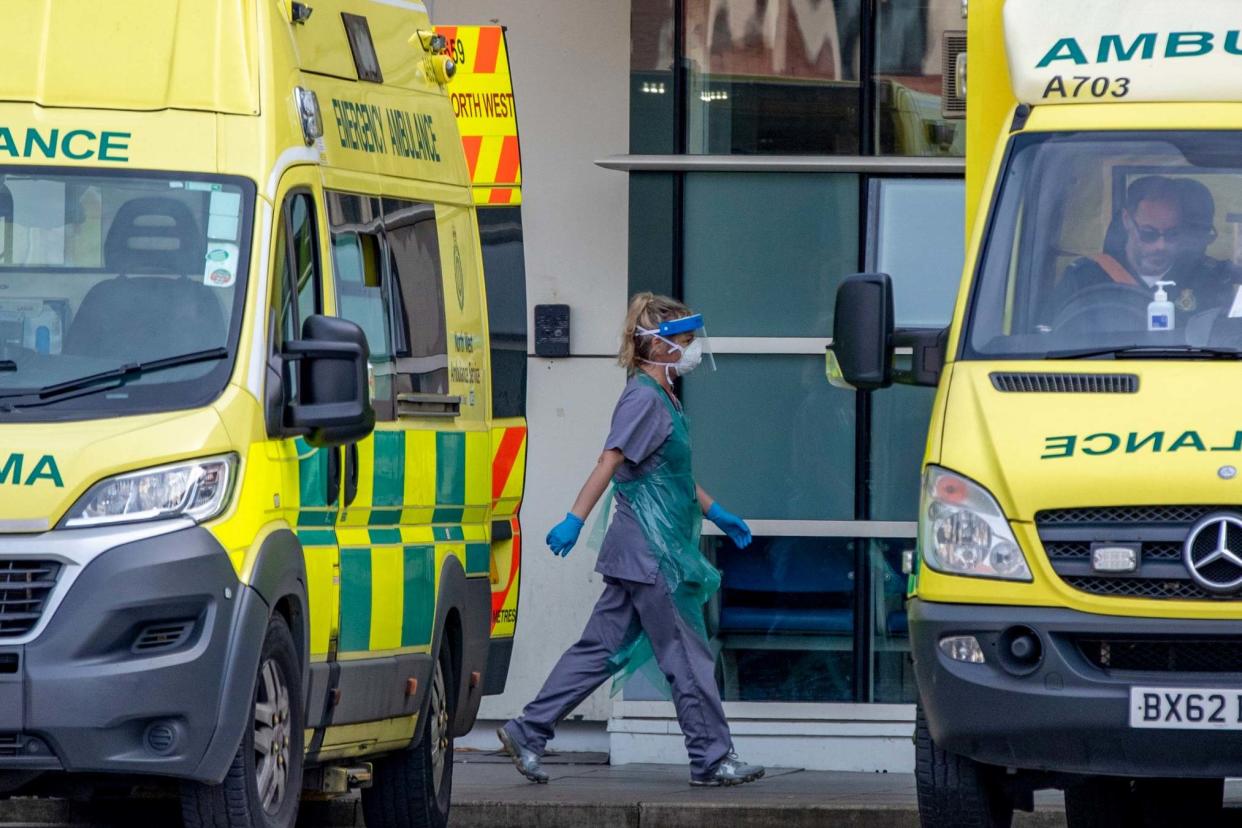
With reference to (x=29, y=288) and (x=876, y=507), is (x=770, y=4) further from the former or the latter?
(x=29, y=288)

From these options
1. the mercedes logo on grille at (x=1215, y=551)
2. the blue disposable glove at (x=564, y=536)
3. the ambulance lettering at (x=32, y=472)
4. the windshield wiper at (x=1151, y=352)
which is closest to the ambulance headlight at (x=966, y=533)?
the mercedes logo on grille at (x=1215, y=551)

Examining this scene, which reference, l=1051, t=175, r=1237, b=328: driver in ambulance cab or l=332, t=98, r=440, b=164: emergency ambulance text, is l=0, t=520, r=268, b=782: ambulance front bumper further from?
l=1051, t=175, r=1237, b=328: driver in ambulance cab

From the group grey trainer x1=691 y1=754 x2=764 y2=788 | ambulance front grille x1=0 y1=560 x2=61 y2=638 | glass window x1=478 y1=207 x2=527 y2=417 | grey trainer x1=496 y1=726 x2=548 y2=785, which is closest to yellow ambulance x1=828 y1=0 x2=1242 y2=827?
ambulance front grille x1=0 y1=560 x2=61 y2=638

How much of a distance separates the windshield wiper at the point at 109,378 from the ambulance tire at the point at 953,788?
7.63 ft

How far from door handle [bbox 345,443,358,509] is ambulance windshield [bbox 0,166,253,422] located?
3.19ft

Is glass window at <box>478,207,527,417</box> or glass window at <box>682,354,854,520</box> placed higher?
glass window at <box>478,207,527,417</box>

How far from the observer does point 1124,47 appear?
24.8 feet

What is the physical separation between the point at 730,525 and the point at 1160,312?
3.88m

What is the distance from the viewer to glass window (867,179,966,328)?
11.7 metres

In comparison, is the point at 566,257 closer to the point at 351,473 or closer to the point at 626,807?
the point at 626,807

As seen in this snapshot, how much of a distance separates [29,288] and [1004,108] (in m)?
3.17

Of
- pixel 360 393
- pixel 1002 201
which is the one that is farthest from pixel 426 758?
pixel 1002 201

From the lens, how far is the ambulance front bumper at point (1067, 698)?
6391 millimetres

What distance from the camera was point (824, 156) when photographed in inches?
460
